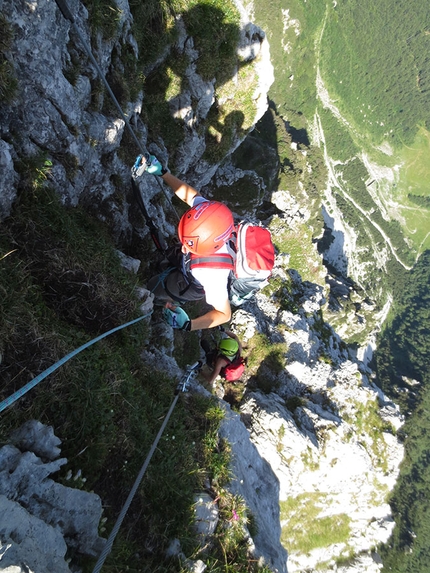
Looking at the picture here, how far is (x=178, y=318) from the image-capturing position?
6379mm

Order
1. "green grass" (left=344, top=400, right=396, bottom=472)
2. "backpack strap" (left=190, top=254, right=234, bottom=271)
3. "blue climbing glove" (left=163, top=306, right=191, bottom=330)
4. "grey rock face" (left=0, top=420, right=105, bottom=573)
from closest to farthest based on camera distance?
"grey rock face" (left=0, top=420, right=105, bottom=573) → "backpack strap" (left=190, top=254, right=234, bottom=271) → "blue climbing glove" (left=163, top=306, right=191, bottom=330) → "green grass" (left=344, top=400, right=396, bottom=472)

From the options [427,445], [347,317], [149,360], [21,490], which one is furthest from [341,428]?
[427,445]

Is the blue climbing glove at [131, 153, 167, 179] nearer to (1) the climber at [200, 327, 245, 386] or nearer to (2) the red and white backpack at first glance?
(2) the red and white backpack

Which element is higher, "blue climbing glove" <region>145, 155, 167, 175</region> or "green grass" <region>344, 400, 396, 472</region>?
"blue climbing glove" <region>145, 155, 167, 175</region>

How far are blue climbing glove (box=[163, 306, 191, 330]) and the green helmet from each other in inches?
151

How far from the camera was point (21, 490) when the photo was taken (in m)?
3.47

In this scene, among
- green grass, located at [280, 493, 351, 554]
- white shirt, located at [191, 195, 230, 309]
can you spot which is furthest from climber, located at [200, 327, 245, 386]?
green grass, located at [280, 493, 351, 554]

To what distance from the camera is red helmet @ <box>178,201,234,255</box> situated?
5262mm

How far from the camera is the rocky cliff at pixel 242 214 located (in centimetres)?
509

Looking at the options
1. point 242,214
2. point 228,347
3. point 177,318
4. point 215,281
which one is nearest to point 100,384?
point 177,318

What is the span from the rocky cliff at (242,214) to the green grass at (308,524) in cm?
13

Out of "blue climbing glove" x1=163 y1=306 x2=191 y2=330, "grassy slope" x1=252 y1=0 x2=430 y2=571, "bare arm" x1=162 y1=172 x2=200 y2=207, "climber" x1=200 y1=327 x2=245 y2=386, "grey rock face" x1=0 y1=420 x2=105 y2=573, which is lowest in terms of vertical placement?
"climber" x1=200 y1=327 x2=245 y2=386

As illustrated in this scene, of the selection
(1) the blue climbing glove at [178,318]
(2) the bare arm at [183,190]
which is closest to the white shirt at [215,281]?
(1) the blue climbing glove at [178,318]

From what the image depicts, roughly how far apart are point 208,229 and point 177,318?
6.70ft
